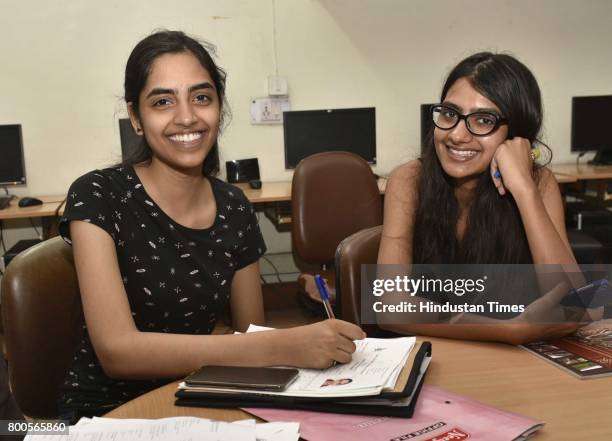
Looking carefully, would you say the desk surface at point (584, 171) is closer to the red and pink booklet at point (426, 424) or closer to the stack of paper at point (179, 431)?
the red and pink booklet at point (426, 424)

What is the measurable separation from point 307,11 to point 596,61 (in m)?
2.18

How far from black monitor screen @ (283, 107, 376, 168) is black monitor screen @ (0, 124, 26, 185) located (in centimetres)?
165

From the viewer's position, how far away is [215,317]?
151cm

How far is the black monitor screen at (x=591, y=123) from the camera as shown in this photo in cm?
422

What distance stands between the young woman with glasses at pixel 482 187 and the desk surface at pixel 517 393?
0.47 meters

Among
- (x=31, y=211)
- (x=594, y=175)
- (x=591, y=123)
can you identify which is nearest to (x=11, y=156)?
(x=31, y=211)

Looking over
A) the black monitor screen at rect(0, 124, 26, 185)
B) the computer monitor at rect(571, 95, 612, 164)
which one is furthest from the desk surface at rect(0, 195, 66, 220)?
the computer monitor at rect(571, 95, 612, 164)

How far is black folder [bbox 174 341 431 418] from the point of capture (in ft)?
2.89

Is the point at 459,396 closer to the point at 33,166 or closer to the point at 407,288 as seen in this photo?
the point at 407,288

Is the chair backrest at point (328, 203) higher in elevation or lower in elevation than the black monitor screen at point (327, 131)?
lower

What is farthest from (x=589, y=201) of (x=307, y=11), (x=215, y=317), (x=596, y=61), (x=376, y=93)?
(x=215, y=317)

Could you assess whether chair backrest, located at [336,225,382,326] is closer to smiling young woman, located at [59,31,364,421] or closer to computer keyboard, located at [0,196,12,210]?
smiling young woman, located at [59,31,364,421]

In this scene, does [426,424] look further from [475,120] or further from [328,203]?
[328,203]

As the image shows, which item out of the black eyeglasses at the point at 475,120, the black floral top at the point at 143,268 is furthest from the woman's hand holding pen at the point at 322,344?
the black eyeglasses at the point at 475,120
